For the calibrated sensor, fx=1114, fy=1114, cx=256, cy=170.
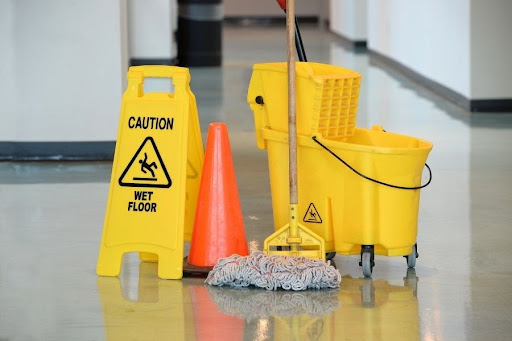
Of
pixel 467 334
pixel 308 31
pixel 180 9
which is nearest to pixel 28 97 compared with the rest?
pixel 467 334

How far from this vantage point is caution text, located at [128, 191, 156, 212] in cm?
474

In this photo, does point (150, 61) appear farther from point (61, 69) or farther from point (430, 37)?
point (61, 69)

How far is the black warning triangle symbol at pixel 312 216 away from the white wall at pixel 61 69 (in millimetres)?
3525

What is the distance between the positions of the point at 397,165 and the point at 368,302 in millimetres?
620

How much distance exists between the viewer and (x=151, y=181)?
476cm

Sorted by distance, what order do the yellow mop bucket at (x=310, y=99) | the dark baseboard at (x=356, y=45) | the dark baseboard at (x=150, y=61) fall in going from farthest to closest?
the dark baseboard at (x=356, y=45) → the dark baseboard at (x=150, y=61) → the yellow mop bucket at (x=310, y=99)

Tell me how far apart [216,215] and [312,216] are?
1.39 ft

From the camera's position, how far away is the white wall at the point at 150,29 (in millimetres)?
14953

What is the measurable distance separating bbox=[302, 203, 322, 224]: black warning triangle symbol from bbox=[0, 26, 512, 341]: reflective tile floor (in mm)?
252

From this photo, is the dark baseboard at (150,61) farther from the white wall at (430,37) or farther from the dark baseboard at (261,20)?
the dark baseboard at (261,20)

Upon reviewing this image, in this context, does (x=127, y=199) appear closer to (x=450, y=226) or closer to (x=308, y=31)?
(x=450, y=226)

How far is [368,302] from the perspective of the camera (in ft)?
14.1

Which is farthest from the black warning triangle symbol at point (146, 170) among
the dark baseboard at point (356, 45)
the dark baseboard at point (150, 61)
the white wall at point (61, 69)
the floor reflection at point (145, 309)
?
the dark baseboard at point (356, 45)

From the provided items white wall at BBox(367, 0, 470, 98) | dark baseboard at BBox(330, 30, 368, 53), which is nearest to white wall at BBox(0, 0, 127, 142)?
white wall at BBox(367, 0, 470, 98)
